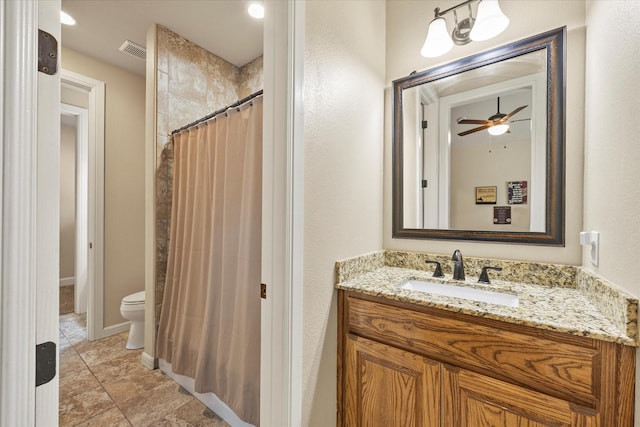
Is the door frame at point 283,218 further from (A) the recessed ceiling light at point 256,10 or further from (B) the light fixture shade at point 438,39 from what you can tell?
(A) the recessed ceiling light at point 256,10

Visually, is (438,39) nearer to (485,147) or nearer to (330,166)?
(485,147)

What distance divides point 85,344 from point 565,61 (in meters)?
3.89

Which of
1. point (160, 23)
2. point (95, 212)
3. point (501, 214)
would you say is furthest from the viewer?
point (95, 212)

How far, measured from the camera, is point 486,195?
1443 mm

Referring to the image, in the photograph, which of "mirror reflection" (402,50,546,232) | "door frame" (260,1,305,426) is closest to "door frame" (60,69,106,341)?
"door frame" (260,1,305,426)

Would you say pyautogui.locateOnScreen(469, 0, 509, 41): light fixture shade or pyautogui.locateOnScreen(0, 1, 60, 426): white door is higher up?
pyautogui.locateOnScreen(469, 0, 509, 41): light fixture shade

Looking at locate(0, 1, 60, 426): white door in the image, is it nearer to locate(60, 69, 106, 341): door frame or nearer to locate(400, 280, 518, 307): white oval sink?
locate(400, 280, 518, 307): white oval sink

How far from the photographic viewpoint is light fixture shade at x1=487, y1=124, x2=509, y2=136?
139 cm

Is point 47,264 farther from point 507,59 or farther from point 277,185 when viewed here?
point 507,59

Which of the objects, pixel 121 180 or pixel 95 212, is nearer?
pixel 95 212

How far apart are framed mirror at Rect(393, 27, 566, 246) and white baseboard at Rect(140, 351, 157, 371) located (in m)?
2.05

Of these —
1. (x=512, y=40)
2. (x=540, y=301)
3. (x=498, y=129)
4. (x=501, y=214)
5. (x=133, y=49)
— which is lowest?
(x=540, y=301)

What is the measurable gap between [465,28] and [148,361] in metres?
3.06

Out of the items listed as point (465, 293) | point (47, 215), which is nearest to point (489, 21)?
point (465, 293)
